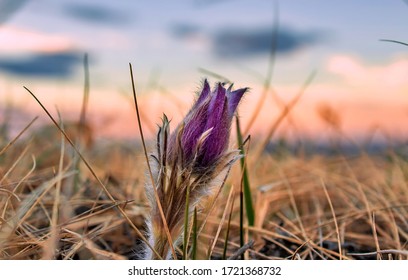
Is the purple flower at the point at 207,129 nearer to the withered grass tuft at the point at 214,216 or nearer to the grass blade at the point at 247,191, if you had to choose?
the withered grass tuft at the point at 214,216

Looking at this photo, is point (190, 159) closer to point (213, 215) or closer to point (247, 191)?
point (247, 191)

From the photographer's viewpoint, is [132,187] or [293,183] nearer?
[132,187]

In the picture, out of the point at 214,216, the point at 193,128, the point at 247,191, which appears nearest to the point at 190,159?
the point at 193,128

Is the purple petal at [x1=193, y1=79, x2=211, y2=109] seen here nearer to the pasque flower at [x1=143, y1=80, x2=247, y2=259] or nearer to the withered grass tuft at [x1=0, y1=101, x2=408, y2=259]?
the pasque flower at [x1=143, y1=80, x2=247, y2=259]

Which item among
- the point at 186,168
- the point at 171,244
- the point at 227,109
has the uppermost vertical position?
the point at 227,109
